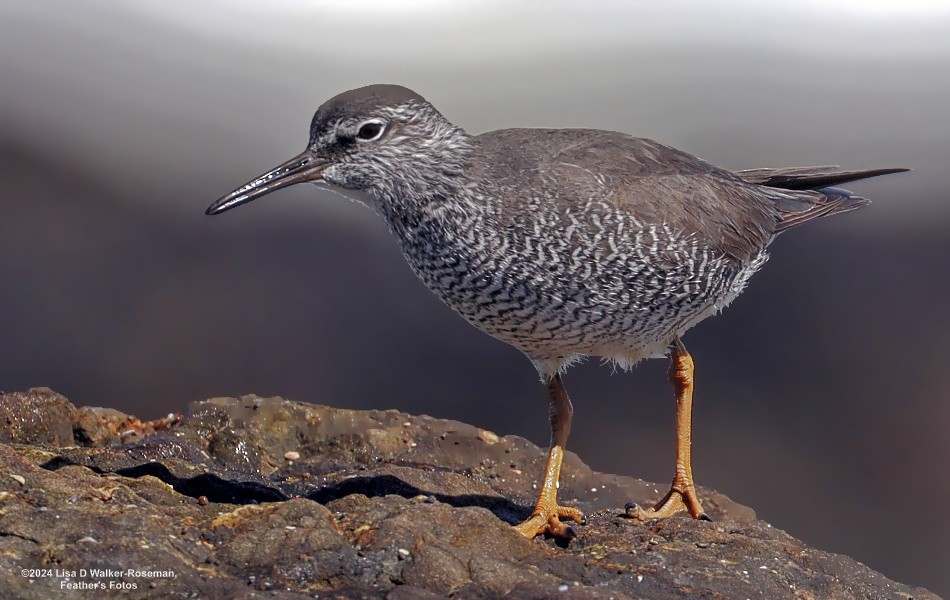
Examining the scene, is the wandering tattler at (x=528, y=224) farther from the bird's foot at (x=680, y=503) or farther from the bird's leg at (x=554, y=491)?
the bird's foot at (x=680, y=503)

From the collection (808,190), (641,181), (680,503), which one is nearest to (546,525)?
(680,503)

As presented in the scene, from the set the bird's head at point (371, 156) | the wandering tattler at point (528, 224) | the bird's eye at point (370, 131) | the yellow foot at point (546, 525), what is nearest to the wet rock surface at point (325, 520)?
the yellow foot at point (546, 525)

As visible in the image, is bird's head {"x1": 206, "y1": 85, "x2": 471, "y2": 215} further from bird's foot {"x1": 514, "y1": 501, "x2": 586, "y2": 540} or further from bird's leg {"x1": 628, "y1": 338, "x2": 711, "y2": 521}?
bird's leg {"x1": 628, "y1": 338, "x2": 711, "y2": 521}

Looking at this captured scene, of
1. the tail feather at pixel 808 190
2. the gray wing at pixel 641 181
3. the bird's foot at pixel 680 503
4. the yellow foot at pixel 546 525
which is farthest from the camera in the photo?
the tail feather at pixel 808 190

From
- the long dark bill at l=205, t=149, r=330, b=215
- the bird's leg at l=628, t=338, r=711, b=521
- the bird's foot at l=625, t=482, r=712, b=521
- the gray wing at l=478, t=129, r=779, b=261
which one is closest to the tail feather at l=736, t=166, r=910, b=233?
Result: the gray wing at l=478, t=129, r=779, b=261

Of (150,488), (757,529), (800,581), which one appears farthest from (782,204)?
(150,488)

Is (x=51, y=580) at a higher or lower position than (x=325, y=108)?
lower

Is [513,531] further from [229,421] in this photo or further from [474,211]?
[229,421]
